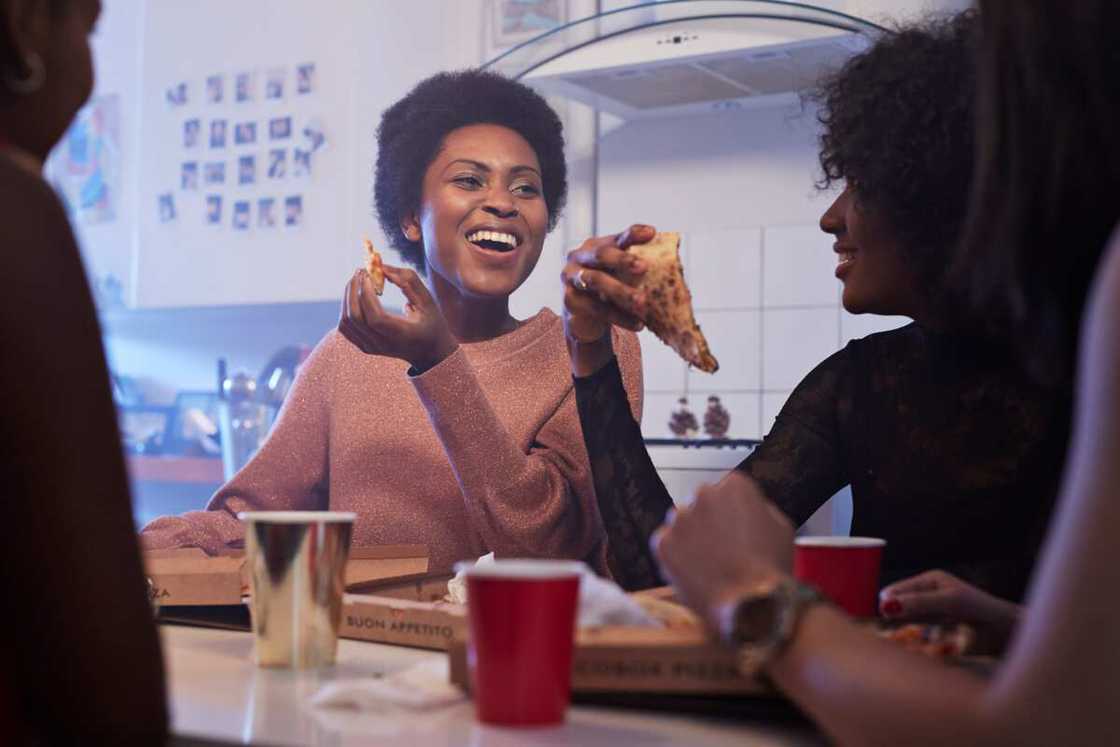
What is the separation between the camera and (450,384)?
148 cm

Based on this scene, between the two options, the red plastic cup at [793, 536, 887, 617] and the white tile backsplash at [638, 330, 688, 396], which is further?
the white tile backsplash at [638, 330, 688, 396]

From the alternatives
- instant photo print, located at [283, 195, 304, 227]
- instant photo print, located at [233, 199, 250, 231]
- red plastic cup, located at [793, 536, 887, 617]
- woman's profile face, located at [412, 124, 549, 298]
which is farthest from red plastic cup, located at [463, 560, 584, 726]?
instant photo print, located at [233, 199, 250, 231]

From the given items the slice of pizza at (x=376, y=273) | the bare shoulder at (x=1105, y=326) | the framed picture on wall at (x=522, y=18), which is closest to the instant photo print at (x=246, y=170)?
the framed picture on wall at (x=522, y=18)

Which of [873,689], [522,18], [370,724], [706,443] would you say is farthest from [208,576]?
[522,18]

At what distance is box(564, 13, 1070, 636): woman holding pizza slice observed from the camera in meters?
1.33

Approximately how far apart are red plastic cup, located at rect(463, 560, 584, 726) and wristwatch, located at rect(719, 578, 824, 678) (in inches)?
3.7

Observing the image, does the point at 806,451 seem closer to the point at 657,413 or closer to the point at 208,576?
the point at 208,576

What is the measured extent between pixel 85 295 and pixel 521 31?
2.61 m

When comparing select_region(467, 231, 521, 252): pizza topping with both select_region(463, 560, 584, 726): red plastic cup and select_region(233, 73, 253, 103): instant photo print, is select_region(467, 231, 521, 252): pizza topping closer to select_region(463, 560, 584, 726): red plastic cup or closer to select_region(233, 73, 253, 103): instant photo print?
select_region(463, 560, 584, 726): red plastic cup

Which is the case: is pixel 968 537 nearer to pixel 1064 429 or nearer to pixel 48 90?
pixel 1064 429

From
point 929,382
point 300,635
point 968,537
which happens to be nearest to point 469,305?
point 929,382

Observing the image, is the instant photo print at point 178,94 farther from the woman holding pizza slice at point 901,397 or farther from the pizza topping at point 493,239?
the woman holding pizza slice at point 901,397

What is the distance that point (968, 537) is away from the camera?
52.4 inches

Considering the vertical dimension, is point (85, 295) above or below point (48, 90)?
below
